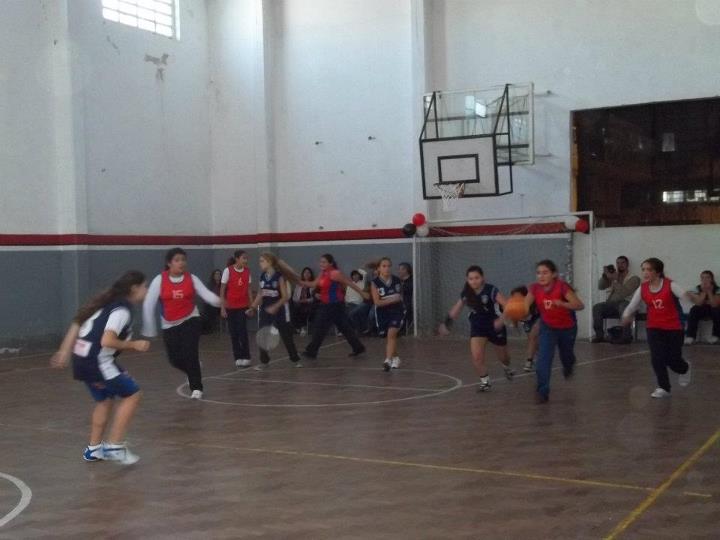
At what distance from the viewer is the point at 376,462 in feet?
25.9

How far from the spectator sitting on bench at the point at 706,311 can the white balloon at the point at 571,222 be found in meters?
2.68

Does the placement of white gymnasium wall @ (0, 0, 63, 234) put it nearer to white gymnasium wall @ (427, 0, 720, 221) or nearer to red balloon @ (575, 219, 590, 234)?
white gymnasium wall @ (427, 0, 720, 221)

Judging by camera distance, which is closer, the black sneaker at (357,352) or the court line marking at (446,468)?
the court line marking at (446,468)

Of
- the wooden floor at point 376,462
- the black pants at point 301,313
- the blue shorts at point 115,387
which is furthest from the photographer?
the black pants at point 301,313

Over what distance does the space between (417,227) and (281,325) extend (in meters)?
5.87

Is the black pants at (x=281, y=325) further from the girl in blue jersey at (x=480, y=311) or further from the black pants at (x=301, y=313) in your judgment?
Result: the black pants at (x=301, y=313)

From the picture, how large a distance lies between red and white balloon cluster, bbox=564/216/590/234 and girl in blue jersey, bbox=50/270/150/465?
1227cm

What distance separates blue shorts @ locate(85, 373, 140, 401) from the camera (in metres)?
7.79

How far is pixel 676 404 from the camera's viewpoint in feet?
34.4

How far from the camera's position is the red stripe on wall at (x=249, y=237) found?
18781mm

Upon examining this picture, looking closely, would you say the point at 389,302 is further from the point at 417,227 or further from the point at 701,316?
the point at 701,316

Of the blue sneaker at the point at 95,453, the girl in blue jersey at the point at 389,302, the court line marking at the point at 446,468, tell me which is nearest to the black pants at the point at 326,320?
the girl in blue jersey at the point at 389,302

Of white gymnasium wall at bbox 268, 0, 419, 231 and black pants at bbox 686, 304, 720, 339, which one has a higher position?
white gymnasium wall at bbox 268, 0, 419, 231

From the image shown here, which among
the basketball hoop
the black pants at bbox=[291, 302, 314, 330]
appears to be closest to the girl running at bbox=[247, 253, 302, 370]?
the basketball hoop
